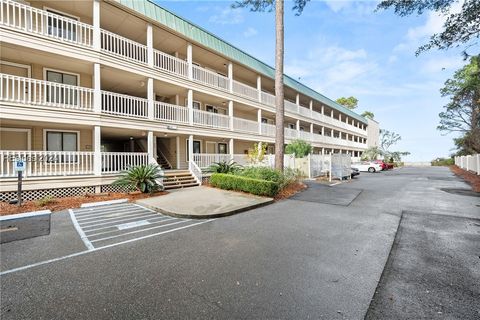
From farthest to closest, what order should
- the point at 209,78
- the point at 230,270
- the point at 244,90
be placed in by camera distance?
the point at 244,90 → the point at 209,78 → the point at 230,270

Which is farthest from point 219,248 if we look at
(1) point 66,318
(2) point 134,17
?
(2) point 134,17

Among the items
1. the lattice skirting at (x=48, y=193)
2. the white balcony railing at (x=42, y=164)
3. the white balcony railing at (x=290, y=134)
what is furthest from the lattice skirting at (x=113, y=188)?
the white balcony railing at (x=290, y=134)

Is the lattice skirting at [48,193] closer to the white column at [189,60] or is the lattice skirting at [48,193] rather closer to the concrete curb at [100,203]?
the concrete curb at [100,203]

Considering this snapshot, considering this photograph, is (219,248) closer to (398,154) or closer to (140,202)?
(140,202)

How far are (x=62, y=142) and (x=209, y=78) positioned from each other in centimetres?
964

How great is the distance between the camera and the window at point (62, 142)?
10.8 meters

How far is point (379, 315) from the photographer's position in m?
2.56

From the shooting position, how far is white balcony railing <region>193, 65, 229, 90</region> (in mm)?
14953

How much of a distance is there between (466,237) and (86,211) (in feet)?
36.1

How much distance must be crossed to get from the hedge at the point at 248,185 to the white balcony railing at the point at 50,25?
899 cm

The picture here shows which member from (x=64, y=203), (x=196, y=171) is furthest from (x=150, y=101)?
(x=64, y=203)

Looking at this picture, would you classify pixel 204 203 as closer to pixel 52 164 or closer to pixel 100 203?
pixel 100 203

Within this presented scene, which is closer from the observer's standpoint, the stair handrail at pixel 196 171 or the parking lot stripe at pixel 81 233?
the parking lot stripe at pixel 81 233

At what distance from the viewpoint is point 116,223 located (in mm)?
6391
